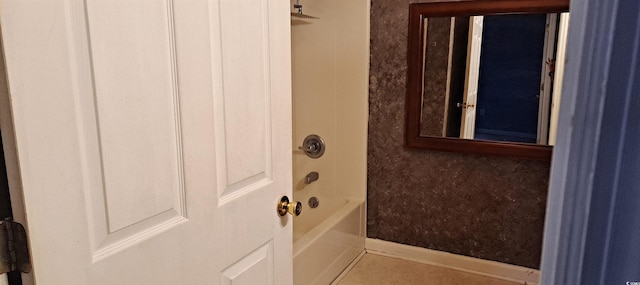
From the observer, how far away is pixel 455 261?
2.68 meters

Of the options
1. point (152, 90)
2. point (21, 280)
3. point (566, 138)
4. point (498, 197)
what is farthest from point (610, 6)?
point (498, 197)

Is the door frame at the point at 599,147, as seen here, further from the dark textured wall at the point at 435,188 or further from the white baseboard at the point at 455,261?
the white baseboard at the point at 455,261

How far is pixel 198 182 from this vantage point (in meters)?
0.97

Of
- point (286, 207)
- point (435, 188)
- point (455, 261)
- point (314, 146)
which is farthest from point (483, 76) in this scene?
point (286, 207)

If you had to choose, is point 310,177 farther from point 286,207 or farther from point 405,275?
point 286,207

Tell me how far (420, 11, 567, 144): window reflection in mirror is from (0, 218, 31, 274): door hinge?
2.25 m

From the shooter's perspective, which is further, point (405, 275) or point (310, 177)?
point (310, 177)

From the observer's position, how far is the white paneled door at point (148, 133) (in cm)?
65

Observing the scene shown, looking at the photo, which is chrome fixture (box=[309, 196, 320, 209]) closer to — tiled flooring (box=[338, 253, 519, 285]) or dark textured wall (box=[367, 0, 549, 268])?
dark textured wall (box=[367, 0, 549, 268])

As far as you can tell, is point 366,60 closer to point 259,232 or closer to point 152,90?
point 259,232

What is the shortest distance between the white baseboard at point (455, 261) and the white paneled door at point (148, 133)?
1749 mm

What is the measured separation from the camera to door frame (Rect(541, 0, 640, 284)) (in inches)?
14.0

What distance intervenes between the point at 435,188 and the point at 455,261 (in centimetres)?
49

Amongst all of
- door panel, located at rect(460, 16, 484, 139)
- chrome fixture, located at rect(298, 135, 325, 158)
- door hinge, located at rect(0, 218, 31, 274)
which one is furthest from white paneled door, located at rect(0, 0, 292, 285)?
door panel, located at rect(460, 16, 484, 139)
